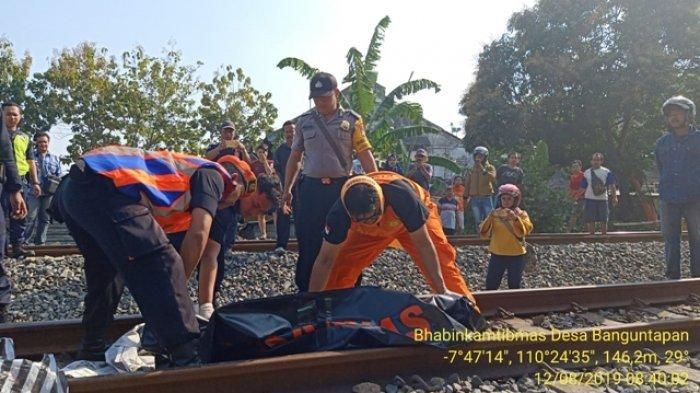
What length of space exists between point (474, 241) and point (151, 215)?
21.8 feet

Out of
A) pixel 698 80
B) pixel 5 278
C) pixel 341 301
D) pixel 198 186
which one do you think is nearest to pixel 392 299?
pixel 341 301

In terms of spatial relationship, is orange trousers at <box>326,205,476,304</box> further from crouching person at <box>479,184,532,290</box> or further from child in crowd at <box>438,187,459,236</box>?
child in crowd at <box>438,187,459,236</box>

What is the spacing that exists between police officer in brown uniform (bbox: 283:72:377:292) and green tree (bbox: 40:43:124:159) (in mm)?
24023

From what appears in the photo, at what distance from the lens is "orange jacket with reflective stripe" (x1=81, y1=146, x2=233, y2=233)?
3.13 meters

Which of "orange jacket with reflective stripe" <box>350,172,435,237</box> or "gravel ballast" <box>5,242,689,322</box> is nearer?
"orange jacket with reflective stripe" <box>350,172,435,237</box>

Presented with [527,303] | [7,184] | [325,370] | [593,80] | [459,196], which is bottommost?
[325,370]

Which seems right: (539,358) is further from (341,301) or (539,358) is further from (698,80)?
(698,80)

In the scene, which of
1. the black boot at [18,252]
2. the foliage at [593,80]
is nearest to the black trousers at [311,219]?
the black boot at [18,252]

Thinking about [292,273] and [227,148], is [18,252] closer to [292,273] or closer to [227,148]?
[227,148]

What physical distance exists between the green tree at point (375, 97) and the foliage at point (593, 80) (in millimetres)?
9984

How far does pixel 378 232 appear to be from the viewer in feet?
13.2

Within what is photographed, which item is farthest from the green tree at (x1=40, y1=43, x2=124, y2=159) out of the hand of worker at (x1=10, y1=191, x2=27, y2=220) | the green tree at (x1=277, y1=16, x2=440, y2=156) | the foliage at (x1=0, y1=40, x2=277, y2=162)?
the hand of worker at (x1=10, y1=191, x2=27, y2=220)

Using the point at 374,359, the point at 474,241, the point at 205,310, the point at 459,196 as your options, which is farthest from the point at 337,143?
the point at 459,196

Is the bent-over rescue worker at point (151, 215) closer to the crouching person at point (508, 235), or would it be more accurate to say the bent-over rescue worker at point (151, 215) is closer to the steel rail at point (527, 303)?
the steel rail at point (527, 303)
